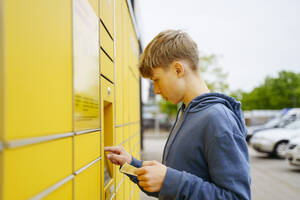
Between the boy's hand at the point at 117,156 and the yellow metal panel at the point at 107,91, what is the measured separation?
337mm

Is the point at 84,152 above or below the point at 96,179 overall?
above

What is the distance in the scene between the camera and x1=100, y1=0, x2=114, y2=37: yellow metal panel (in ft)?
6.07

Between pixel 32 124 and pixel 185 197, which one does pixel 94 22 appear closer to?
pixel 32 124

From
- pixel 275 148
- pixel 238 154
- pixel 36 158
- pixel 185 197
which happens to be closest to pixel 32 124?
pixel 36 158

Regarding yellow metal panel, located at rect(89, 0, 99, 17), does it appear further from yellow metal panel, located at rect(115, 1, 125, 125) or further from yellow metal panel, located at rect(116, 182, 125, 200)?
yellow metal panel, located at rect(116, 182, 125, 200)

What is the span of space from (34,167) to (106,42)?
1.26 meters

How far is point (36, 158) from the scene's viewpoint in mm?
862

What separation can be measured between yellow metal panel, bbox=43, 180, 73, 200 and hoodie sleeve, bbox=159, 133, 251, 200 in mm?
390

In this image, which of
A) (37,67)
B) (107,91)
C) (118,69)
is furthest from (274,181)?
(37,67)

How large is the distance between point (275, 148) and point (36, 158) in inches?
431

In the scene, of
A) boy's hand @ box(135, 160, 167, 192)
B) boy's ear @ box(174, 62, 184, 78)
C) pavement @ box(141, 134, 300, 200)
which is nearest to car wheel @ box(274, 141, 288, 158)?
pavement @ box(141, 134, 300, 200)

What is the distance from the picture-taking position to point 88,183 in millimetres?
1470

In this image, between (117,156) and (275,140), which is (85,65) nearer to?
(117,156)

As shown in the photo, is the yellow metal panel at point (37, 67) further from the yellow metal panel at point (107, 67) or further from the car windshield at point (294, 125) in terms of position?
the car windshield at point (294, 125)
